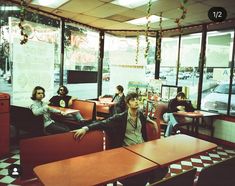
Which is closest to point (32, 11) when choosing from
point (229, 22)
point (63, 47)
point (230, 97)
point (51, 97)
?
point (63, 47)

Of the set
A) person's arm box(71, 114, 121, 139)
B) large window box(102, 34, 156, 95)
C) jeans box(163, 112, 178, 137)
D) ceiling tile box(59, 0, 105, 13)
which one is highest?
ceiling tile box(59, 0, 105, 13)

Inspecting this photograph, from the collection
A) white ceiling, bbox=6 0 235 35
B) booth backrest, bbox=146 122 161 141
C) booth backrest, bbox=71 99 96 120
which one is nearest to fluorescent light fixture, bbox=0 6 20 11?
white ceiling, bbox=6 0 235 35

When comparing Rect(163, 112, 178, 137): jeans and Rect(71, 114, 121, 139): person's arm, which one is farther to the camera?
Rect(163, 112, 178, 137): jeans

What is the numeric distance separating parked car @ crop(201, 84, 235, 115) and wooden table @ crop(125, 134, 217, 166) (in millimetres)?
3333

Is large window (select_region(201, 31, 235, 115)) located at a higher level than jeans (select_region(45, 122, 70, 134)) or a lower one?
higher

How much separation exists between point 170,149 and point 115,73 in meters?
4.81

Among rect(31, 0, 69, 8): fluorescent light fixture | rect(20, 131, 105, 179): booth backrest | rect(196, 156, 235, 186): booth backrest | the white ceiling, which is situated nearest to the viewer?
rect(196, 156, 235, 186): booth backrest

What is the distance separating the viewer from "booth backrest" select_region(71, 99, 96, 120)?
16.1 ft

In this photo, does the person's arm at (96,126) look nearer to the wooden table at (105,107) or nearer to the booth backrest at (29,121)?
the booth backrest at (29,121)

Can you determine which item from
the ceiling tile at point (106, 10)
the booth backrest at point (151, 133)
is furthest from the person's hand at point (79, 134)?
the ceiling tile at point (106, 10)

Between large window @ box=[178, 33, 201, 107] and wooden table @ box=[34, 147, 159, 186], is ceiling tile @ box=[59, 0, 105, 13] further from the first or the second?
wooden table @ box=[34, 147, 159, 186]

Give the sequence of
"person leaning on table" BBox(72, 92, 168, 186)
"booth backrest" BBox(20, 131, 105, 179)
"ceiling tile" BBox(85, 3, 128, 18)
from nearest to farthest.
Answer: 1. "booth backrest" BBox(20, 131, 105, 179)
2. "person leaning on table" BBox(72, 92, 168, 186)
3. "ceiling tile" BBox(85, 3, 128, 18)

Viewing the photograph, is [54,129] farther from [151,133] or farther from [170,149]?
[170,149]

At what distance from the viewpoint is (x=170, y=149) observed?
2381mm
